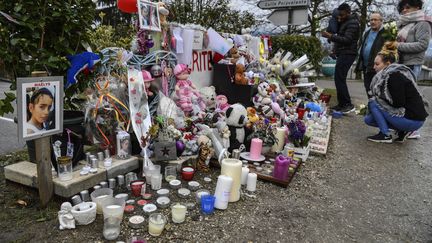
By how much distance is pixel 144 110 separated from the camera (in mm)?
2846

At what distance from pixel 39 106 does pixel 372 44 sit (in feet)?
16.3

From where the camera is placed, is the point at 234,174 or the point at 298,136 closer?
the point at 234,174

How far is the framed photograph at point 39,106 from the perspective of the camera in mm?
1757

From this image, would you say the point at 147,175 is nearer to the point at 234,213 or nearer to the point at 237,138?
the point at 234,213

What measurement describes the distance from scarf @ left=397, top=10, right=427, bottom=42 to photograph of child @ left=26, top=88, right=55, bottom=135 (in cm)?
453

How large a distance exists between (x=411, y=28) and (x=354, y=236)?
356cm

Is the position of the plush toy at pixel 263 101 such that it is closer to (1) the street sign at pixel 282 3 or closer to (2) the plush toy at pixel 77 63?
(1) the street sign at pixel 282 3

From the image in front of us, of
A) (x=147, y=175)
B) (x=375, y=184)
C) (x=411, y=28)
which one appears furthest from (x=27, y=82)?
(x=411, y=28)

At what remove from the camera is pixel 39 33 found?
2084mm

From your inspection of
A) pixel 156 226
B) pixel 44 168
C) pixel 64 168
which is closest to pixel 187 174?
pixel 156 226

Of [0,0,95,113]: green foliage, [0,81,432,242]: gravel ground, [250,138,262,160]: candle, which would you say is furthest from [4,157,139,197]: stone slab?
[250,138,262,160]: candle

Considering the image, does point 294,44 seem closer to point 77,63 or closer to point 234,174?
point 234,174

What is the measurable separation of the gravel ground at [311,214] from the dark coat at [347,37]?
2632mm

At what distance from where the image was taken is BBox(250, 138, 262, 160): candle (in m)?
3.07
